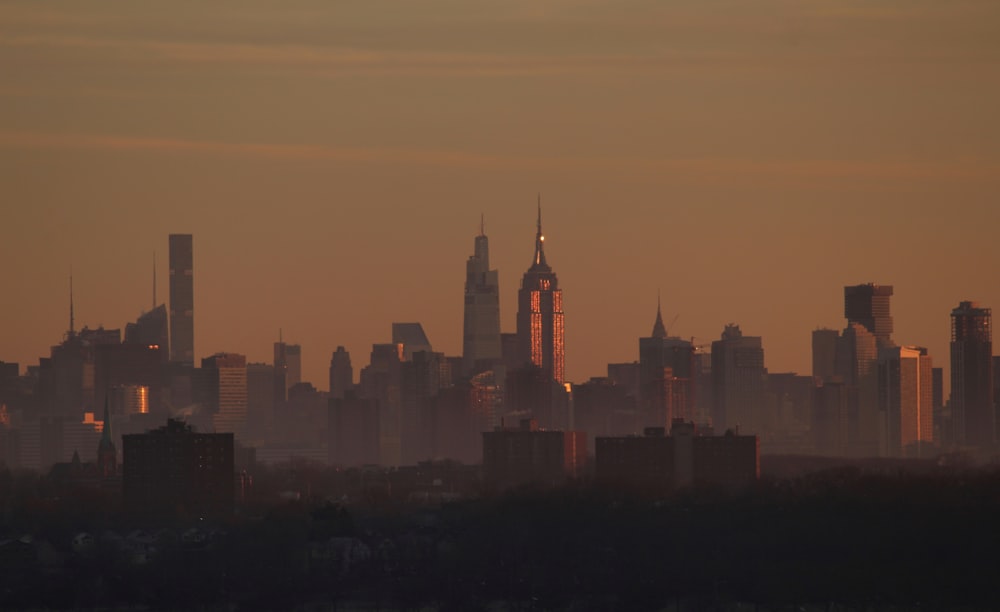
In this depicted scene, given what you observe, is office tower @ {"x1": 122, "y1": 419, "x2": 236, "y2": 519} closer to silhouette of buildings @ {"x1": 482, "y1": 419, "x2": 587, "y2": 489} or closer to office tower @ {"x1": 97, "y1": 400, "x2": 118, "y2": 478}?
office tower @ {"x1": 97, "y1": 400, "x2": 118, "y2": 478}

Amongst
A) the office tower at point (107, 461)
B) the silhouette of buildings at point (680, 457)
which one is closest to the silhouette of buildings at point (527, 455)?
the silhouette of buildings at point (680, 457)

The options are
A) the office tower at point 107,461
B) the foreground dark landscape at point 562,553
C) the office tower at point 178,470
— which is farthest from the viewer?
the office tower at point 107,461

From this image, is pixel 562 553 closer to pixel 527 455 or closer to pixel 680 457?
pixel 680 457

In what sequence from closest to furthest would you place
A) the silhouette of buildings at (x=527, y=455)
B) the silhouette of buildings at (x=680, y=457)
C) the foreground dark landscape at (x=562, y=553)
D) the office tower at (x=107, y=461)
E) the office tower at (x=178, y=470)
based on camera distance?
the foreground dark landscape at (x=562, y=553) < the office tower at (x=178, y=470) < the silhouette of buildings at (x=680, y=457) < the office tower at (x=107, y=461) < the silhouette of buildings at (x=527, y=455)

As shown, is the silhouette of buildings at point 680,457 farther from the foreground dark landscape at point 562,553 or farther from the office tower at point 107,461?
the office tower at point 107,461

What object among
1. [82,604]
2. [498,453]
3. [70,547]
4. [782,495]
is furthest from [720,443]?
[82,604]

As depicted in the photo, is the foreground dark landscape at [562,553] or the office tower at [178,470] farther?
the office tower at [178,470]

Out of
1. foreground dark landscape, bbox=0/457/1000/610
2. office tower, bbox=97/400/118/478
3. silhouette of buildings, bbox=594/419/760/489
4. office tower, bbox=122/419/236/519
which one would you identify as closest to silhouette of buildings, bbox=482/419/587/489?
silhouette of buildings, bbox=594/419/760/489
